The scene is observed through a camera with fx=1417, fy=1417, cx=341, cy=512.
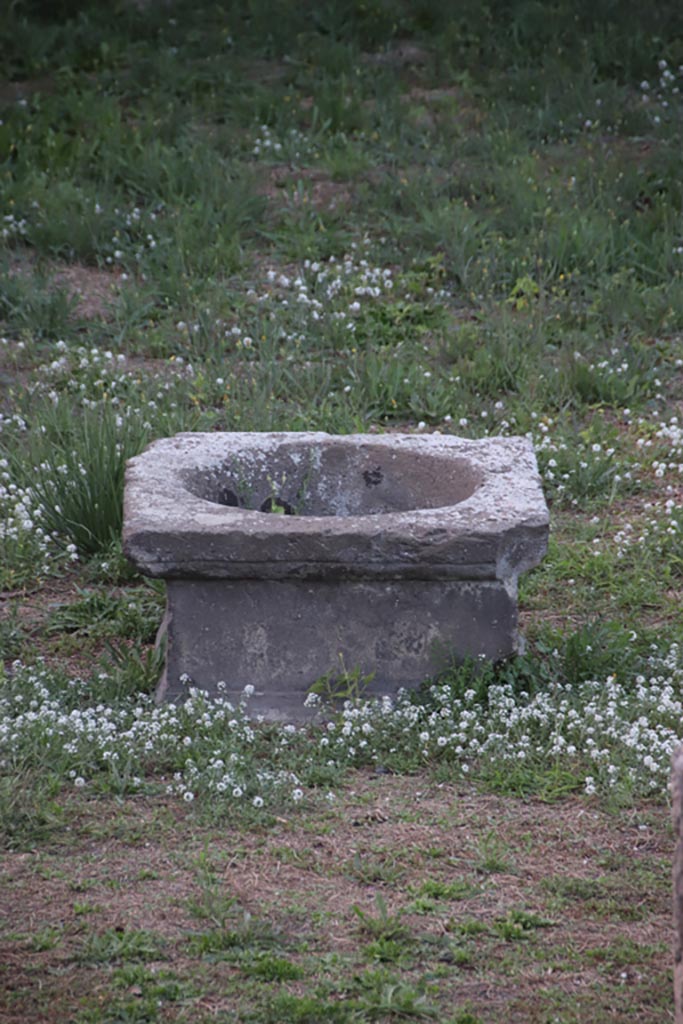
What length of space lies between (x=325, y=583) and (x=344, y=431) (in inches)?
100

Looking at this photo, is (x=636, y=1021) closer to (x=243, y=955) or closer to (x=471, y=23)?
(x=243, y=955)

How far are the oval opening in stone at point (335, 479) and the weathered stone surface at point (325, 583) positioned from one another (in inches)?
13.4

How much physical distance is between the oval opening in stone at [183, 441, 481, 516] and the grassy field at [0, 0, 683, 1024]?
679mm

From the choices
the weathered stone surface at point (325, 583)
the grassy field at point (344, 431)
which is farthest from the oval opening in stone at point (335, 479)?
the grassy field at point (344, 431)

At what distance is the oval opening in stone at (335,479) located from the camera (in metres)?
5.62

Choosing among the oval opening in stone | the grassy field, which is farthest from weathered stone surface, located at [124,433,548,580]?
the grassy field

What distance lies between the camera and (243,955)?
3.60 metres

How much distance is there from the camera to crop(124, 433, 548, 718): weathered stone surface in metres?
4.81

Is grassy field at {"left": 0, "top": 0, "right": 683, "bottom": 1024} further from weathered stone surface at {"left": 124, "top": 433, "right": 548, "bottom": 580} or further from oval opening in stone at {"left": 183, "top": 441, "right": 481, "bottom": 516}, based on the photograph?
oval opening in stone at {"left": 183, "top": 441, "right": 481, "bottom": 516}

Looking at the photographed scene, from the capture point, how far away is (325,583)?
16.3 feet

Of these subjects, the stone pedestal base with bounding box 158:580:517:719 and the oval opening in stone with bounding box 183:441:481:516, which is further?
the oval opening in stone with bounding box 183:441:481:516

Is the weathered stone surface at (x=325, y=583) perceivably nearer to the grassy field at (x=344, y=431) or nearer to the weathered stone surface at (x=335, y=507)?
the weathered stone surface at (x=335, y=507)

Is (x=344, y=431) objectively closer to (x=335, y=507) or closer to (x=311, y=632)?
(x=335, y=507)

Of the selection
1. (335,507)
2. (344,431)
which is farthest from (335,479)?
(344,431)
